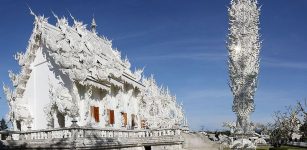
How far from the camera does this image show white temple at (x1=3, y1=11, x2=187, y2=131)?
21.6m

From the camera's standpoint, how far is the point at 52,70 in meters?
23.1

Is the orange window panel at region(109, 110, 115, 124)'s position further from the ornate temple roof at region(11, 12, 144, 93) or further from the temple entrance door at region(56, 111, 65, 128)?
the temple entrance door at region(56, 111, 65, 128)

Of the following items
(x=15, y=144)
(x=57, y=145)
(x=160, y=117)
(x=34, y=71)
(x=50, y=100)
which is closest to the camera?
(x=57, y=145)

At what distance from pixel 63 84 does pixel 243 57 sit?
101 ft

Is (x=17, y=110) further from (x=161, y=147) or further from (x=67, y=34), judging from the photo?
(x=161, y=147)

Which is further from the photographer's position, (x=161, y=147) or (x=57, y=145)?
(x=161, y=147)

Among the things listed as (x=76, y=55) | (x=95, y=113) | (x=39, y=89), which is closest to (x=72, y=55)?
(x=76, y=55)

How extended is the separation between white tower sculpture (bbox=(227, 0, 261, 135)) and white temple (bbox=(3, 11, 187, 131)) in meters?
22.7

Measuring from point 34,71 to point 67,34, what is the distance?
3368mm

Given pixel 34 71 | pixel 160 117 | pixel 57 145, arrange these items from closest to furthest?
pixel 57 145, pixel 34 71, pixel 160 117

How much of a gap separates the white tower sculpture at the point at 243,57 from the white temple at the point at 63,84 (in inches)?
892

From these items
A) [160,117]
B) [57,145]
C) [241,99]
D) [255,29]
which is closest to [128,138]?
[57,145]

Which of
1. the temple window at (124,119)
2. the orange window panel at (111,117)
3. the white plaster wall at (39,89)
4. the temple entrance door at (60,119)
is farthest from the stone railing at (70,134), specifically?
the temple window at (124,119)

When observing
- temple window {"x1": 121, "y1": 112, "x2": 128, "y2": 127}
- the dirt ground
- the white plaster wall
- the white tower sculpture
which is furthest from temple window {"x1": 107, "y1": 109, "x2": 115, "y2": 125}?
the white tower sculpture
